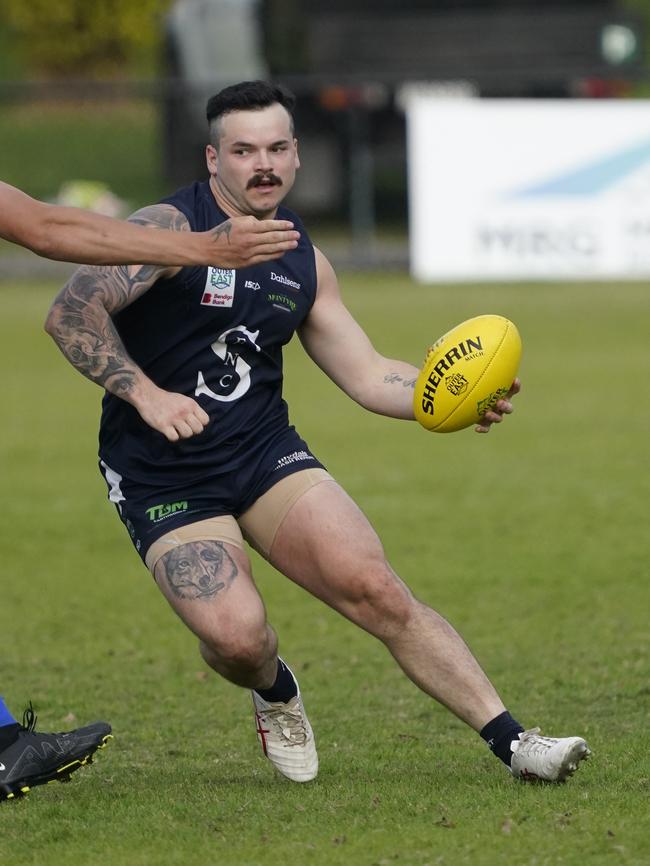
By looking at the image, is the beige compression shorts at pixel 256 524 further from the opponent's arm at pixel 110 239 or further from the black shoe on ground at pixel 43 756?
the opponent's arm at pixel 110 239

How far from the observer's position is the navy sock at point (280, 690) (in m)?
5.78

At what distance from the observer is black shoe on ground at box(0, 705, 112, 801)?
546 centimetres

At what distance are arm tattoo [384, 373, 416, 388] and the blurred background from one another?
1786cm

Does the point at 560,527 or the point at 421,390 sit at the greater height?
the point at 421,390

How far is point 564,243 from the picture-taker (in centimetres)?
2084

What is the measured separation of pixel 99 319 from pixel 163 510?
71 centimetres

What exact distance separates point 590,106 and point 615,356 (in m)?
4.95

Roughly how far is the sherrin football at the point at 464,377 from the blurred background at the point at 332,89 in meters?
17.9

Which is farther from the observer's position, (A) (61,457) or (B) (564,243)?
(B) (564,243)

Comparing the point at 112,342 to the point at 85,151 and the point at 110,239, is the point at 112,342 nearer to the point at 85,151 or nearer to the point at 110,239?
the point at 110,239

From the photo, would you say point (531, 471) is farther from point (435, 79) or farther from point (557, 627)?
point (435, 79)

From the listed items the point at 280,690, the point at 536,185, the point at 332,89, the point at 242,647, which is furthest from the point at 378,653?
the point at 332,89

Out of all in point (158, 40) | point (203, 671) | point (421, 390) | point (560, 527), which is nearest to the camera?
point (421, 390)

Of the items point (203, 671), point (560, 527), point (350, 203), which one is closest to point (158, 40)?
point (350, 203)
